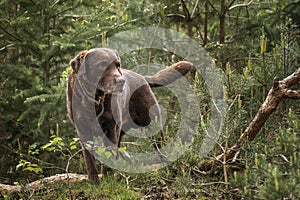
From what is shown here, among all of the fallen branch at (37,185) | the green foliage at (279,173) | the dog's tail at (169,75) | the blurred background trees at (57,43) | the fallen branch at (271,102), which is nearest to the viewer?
the green foliage at (279,173)

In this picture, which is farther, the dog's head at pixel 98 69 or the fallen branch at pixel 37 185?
the dog's head at pixel 98 69

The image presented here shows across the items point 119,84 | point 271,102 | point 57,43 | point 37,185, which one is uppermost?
point 57,43

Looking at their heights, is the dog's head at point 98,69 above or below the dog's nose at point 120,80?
above

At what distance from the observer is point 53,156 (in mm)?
6977

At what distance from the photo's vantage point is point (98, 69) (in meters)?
4.95

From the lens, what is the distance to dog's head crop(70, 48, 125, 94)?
491 cm

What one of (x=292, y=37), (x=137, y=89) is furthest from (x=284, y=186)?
(x=137, y=89)

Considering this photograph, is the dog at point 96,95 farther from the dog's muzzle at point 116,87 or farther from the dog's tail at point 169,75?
the dog's tail at point 169,75

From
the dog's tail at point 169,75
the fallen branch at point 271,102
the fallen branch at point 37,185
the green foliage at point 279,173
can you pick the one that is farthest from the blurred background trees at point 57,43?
the green foliage at point 279,173

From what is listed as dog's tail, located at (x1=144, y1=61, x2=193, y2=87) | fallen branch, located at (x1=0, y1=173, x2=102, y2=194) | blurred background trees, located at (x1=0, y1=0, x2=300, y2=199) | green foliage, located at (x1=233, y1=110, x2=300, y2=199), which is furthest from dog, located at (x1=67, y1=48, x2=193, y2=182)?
green foliage, located at (x1=233, y1=110, x2=300, y2=199)

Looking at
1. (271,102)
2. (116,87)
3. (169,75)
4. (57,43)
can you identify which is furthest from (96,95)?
(271,102)

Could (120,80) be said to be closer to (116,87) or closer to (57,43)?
(116,87)

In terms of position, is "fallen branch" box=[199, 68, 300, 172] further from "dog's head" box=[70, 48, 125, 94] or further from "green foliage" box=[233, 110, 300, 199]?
"dog's head" box=[70, 48, 125, 94]

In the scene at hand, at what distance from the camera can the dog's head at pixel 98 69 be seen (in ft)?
16.1
